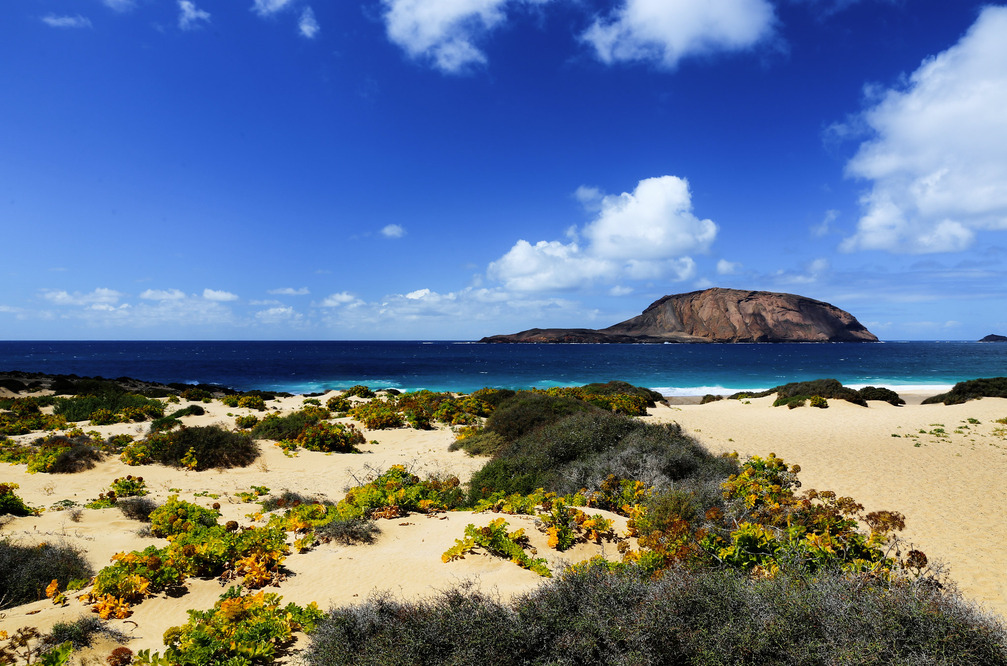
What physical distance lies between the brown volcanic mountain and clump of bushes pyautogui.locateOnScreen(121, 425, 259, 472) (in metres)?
179

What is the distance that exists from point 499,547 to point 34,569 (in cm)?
541

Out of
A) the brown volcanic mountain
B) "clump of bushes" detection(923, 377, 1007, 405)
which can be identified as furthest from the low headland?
the brown volcanic mountain

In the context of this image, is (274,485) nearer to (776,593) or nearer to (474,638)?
(474,638)

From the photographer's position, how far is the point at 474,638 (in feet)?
10.8

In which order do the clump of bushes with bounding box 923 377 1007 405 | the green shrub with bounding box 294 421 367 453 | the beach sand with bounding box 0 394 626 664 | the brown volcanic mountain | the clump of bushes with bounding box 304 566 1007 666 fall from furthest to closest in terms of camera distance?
1. the brown volcanic mountain
2. the clump of bushes with bounding box 923 377 1007 405
3. the green shrub with bounding box 294 421 367 453
4. the beach sand with bounding box 0 394 626 664
5. the clump of bushes with bounding box 304 566 1007 666

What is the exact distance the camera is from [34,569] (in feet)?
16.7

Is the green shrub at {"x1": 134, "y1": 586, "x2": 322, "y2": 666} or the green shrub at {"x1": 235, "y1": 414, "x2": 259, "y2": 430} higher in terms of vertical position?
the green shrub at {"x1": 134, "y1": 586, "x2": 322, "y2": 666}

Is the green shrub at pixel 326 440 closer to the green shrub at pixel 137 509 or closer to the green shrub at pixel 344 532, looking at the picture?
the green shrub at pixel 137 509

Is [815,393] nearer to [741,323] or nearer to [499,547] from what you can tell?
[499,547]

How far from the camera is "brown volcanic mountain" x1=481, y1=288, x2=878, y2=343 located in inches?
6900

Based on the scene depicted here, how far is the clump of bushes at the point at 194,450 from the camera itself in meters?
11.4

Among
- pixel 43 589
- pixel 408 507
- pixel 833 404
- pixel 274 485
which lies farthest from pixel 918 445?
pixel 43 589

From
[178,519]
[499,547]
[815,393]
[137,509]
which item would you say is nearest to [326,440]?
[137,509]

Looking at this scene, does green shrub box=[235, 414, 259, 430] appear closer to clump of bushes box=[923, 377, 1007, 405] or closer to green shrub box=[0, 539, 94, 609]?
green shrub box=[0, 539, 94, 609]
